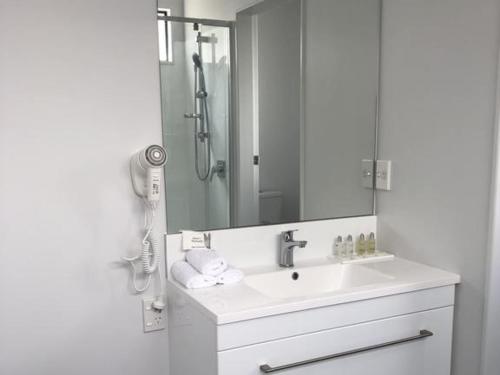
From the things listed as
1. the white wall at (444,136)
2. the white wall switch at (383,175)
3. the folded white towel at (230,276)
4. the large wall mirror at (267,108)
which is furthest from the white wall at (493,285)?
the folded white towel at (230,276)

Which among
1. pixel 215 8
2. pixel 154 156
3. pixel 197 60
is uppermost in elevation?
pixel 215 8

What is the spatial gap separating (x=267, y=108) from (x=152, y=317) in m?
0.91

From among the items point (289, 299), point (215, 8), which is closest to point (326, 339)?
point (289, 299)

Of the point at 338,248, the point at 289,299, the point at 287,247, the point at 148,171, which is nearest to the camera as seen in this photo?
the point at 289,299

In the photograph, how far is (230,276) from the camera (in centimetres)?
175

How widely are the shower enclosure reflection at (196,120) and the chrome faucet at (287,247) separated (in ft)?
0.77

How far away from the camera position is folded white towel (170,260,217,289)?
170cm

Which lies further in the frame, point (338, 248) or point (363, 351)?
point (338, 248)

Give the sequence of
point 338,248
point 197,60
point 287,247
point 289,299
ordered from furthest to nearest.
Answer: point 338,248
point 287,247
point 197,60
point 289,299

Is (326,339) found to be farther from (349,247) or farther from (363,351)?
(349,247)

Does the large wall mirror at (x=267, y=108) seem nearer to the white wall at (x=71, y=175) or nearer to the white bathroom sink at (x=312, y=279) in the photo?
the white wall at (x=71, y=175)

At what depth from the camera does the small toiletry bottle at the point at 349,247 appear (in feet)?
6.99

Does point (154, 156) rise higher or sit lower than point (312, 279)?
higher

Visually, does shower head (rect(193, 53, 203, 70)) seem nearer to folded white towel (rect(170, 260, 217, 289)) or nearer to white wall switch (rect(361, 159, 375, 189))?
folded white towel (rect(170, 260, 217, 289))
